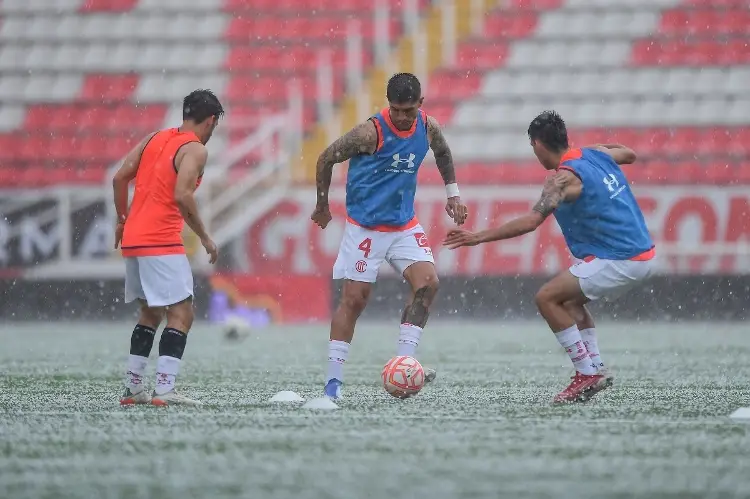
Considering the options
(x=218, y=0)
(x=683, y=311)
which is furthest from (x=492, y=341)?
(x=218, y=0)

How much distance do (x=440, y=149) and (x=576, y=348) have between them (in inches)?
50.0

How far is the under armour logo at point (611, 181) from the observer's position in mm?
7039

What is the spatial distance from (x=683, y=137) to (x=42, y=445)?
1554 cm

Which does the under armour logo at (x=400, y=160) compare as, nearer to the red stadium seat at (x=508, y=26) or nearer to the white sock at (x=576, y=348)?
the white sock at (x=576, y=348)

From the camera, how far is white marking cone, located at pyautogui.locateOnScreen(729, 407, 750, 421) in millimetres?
5773

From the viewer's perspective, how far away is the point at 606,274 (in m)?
7.06

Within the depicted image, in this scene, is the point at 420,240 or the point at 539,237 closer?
the point at 420,240

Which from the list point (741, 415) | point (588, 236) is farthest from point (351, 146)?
point (741, 415)

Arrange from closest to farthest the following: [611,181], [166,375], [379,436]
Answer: [379,436], [166,375], [611,181]

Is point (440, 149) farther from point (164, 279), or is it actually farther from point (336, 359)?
point (164, 279)

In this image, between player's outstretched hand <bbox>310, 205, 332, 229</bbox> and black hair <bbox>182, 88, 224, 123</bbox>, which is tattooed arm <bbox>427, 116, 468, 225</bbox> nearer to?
player's outstretched hand <bbox>310, 205, 332, 229</bbox>

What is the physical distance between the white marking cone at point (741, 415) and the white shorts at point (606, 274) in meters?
1.28

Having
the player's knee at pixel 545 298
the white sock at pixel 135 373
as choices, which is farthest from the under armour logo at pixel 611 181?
the white sock at pixel 135 373

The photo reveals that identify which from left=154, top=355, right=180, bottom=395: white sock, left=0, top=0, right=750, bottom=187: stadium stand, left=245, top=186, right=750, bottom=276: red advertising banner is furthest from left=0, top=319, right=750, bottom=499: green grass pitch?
left=0, top=0, right=750, bottom=187: stadium stand
